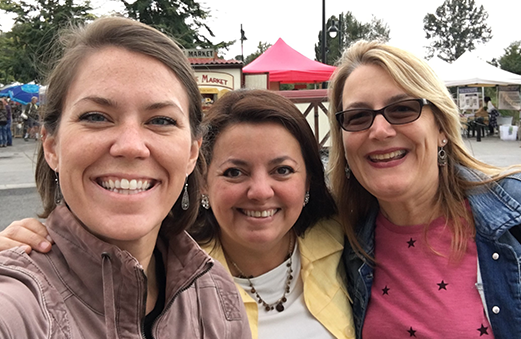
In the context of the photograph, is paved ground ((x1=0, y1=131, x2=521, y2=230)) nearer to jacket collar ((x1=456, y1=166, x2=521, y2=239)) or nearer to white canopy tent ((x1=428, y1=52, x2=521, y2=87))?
jacket collar ((x1=456, y1=166, x2=521, y2=239))

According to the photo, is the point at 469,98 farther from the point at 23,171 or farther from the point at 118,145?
the point at 118,145

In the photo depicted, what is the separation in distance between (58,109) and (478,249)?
2031 millimetres

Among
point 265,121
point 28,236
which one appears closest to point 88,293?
point 28,236

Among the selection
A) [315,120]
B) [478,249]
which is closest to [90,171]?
[478,249]

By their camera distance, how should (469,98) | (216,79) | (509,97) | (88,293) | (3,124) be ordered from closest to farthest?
(88,293) < (216,79) < (3,124) < (509,97) < (469,98)

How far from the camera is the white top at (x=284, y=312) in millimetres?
2293

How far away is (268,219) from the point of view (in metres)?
2.35

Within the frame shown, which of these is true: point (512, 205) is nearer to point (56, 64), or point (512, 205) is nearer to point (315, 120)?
point (56, 64)

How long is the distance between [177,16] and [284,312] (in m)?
18.2

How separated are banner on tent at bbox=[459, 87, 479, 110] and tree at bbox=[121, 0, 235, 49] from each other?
10854 mm

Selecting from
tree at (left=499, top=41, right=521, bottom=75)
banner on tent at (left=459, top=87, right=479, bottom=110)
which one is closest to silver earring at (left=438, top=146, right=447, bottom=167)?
banner on tent at (left=459, top=87, right=479, bottom=110)

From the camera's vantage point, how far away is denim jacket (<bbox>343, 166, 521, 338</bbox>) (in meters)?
2.06

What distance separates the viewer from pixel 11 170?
11.0 meters

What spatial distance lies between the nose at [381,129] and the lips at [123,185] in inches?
51.4
